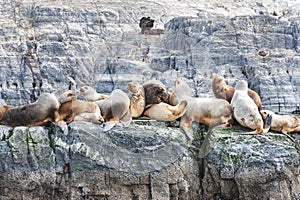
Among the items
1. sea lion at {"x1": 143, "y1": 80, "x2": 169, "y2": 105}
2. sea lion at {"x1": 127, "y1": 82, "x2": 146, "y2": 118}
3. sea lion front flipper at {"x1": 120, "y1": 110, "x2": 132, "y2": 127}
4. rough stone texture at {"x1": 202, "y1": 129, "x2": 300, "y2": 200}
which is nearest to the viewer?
rough stone texture at {"x1": 202, "y1": 129, "x2": 300, "y2": 200}

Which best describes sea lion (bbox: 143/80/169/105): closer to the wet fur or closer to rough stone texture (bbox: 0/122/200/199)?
the wet fur

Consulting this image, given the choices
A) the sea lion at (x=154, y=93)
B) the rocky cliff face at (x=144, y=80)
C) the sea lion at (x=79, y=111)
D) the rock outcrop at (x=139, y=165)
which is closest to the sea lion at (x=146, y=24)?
the rocky cliff face at (x=144, y=80)

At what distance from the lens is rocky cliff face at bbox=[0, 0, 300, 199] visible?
15.9 feet

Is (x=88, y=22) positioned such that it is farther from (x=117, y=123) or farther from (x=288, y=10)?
(x=117, y=123)

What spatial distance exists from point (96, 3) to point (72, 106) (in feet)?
91.5

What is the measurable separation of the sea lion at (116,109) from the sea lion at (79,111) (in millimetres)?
87

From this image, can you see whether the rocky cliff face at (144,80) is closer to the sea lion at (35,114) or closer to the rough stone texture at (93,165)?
the rough stone texture at (93,165)

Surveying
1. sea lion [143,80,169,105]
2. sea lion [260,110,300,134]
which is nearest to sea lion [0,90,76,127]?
sea lion [143,80,169,105]

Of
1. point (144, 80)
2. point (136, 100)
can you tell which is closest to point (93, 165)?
point (136, 100)

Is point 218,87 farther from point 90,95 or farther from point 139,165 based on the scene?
point 139,165

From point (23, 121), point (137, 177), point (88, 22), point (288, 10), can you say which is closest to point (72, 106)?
point (23, 121)

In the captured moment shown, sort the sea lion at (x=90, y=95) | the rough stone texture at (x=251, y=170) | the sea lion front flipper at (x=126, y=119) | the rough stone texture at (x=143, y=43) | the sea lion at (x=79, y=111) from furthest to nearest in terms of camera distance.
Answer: the rough stone texture at (x=143, y=43), the sea lion at (x=90, y=95), the sea lion at (x=79, y=111), the sea lion front flipper at (x=126, y=119), the rough stone texture at (x=251, y=170)

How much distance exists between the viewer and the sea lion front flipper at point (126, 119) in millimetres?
5156

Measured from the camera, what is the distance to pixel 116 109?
17.7 feet
